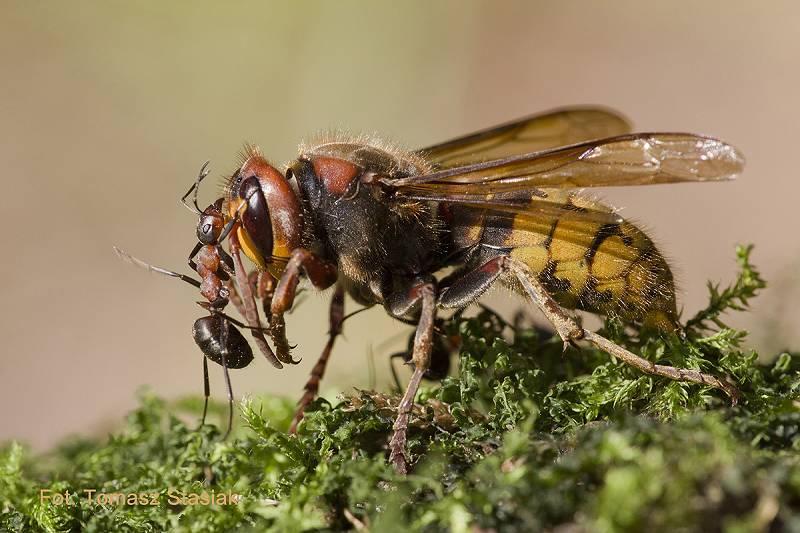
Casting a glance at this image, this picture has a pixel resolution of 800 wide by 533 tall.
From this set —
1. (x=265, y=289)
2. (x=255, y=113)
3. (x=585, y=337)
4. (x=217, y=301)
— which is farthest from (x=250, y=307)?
(x=255, y=113)

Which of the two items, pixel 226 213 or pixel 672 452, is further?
pixel 226 213

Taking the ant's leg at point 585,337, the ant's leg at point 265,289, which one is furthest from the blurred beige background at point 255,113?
the ant's leg at point 585,337

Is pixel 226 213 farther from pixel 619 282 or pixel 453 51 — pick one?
pixel 453 51

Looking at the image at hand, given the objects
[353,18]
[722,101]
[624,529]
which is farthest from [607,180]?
[353,18]

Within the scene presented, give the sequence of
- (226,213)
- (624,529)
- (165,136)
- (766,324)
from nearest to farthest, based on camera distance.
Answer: (624,529)
(226,213)
(766,324)
(165,136)

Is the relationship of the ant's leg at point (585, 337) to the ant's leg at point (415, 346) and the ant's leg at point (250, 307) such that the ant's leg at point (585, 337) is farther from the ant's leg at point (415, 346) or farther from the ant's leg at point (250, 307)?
the ant's leg at point (250, 307)

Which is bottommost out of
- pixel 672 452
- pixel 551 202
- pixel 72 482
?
pixel 72 482

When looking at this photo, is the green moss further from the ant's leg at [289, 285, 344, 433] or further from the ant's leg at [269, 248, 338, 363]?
the ant's leg at [289, 285, 344, 433]
